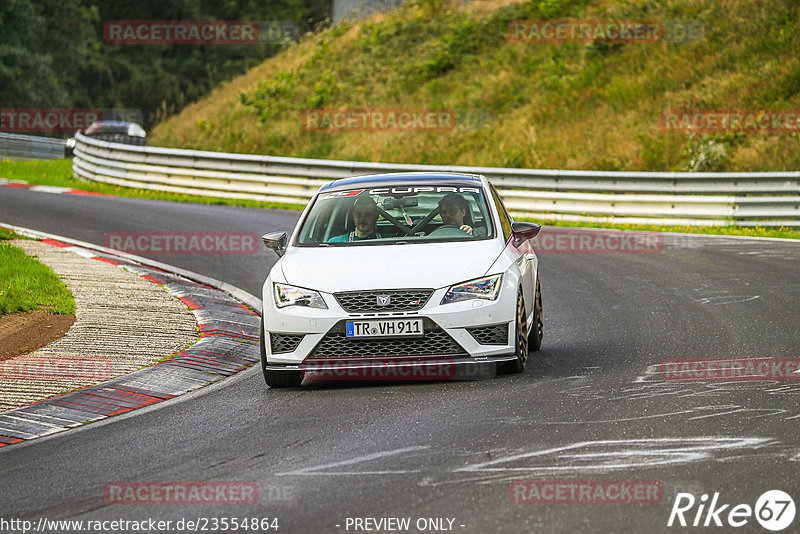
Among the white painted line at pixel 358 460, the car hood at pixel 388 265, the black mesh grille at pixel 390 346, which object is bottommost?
the white painted line at pixel 358 460

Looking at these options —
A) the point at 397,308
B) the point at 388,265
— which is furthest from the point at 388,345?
the point at 388,265

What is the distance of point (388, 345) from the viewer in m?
8.48

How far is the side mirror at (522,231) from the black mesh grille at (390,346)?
5.13 feet

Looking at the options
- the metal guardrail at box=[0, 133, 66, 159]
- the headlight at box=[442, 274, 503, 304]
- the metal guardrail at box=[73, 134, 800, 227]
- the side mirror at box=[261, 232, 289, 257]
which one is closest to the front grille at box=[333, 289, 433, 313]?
the headlight at box=[442, 274, 503, 304]

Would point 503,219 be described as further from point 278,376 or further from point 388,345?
point 278,376

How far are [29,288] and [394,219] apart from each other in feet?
15.9

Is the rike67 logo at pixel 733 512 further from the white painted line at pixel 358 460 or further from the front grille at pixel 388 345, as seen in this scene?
the front grille at pixel 388 345

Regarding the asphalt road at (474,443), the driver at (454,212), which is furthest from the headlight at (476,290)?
the driver at (454,212)

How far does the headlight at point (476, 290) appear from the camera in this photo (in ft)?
28.1

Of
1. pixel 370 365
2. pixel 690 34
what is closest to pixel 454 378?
pixel 370 365

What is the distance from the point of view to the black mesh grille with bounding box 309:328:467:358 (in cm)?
847

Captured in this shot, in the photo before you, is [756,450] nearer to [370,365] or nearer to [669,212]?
[370,365]

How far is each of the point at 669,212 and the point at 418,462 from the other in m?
16.3

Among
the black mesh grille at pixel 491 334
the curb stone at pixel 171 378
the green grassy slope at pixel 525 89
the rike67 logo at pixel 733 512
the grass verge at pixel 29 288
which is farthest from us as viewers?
the green grassy slope at pixel 525 89
